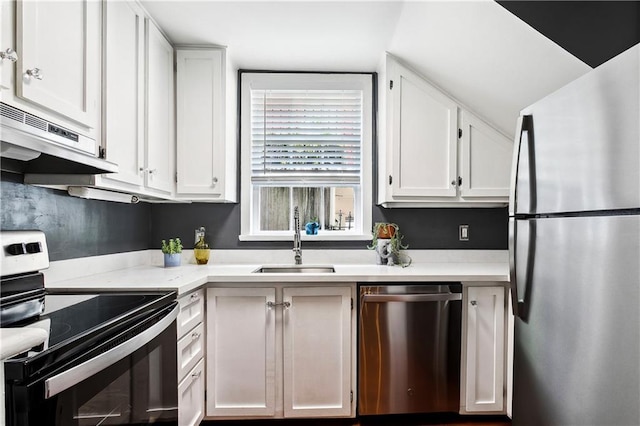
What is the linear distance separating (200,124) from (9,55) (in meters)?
1.37

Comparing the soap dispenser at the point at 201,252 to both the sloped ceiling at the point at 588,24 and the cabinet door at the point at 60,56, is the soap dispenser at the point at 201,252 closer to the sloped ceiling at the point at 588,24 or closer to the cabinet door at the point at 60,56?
the cabinet door at the point at 60,56

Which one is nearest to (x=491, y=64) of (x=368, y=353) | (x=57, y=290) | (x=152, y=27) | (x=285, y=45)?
(x=285, y=45)

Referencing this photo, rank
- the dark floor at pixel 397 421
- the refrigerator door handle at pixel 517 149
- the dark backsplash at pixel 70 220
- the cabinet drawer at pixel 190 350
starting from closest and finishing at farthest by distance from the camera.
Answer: the refrigerator door handle at pixel 517 149 < the dark backsplash at pixel 70 220 < the cabinet drawer at pixel 190 350 < the dark floor at pixel 397 421

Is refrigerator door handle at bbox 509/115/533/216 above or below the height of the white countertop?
above

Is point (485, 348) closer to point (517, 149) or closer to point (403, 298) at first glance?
point (403, 298)

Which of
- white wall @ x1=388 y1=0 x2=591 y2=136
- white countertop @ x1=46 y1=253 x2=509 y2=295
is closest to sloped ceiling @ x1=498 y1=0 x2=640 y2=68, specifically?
white wall @ x1=388 y1=0 x2=591 y2=136

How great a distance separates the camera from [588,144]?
38.6 inches

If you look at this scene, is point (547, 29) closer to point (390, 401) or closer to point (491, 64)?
point (491, 64)

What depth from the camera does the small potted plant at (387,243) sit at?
2545mm

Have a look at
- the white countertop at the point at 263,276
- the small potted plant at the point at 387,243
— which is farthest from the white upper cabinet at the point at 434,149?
the white countertop at the point at 263,276

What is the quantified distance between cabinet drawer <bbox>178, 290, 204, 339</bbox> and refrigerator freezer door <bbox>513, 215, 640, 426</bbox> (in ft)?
4.78

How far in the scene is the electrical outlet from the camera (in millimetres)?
2762

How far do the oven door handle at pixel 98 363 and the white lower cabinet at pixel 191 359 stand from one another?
17.1 inches

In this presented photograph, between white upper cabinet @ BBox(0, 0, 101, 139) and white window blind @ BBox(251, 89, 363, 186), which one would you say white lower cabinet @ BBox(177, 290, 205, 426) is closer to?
white upper cabinet @ BBox(0, 0, 101, 139)
